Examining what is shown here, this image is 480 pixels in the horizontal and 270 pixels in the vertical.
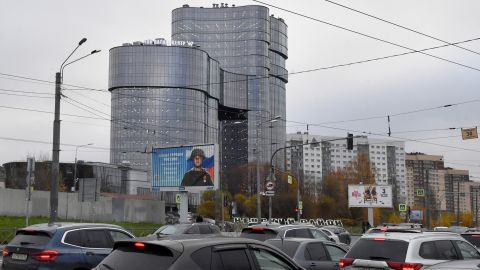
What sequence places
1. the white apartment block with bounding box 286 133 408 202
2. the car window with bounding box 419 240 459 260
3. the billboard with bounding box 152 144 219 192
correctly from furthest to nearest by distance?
the white apartment block with bounding box 286 133 408 202 → the billboard with bounding box 152 144 219 192 → the car window with bounding box 419 240 459 260

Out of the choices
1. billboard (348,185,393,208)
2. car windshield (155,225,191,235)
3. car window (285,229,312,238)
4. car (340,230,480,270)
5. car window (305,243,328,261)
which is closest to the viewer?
car (340,230,480,270)

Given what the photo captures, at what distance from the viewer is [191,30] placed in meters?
160

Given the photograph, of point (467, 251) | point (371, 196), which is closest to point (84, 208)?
point (371, 196)

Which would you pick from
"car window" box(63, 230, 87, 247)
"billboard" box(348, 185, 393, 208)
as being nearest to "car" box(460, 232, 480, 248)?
"car window" box(63, 230, 87, 247)

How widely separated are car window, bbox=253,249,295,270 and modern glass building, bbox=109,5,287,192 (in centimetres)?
10277

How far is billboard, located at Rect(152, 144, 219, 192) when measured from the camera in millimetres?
43469

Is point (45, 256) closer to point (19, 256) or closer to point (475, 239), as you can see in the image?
point (19, 256)

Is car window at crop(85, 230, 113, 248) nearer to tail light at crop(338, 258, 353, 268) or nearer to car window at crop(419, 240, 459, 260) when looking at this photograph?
tail light at crop(338, 258, 353, 268)

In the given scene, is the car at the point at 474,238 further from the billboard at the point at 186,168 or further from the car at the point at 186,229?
the billboard at the point at 186,168

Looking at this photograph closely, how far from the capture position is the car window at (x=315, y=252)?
13.2m

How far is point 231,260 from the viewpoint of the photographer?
271 inches

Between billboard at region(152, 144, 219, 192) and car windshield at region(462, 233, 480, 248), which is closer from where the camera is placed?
car windshield at region(462, 233, 480, 248)

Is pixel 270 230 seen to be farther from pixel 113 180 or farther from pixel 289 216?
pixel 113 180

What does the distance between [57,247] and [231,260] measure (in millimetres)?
5883
